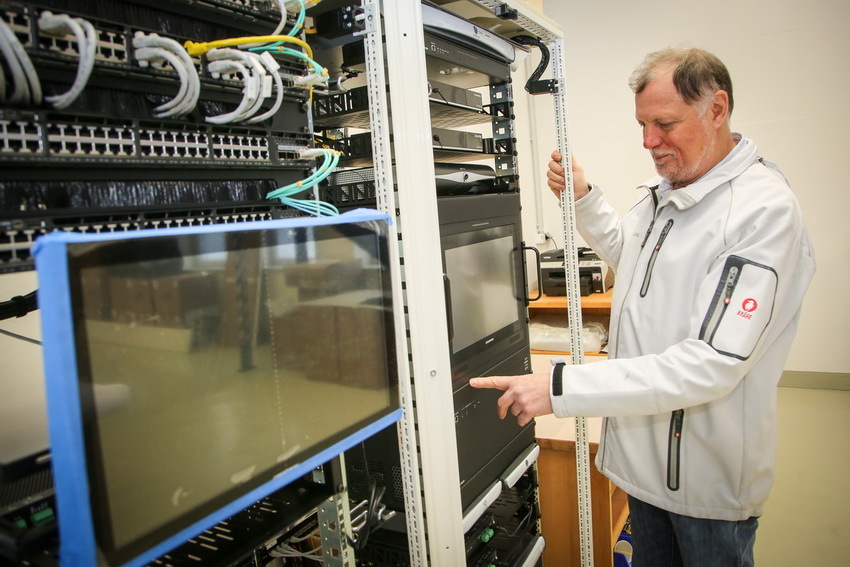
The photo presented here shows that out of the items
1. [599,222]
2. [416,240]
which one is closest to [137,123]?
[416,240]

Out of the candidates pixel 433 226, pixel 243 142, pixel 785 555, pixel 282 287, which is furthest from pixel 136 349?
pixel 785 555

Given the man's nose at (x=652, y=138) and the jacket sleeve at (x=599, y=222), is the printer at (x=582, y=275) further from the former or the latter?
the man's nose at (x=652, y=138)

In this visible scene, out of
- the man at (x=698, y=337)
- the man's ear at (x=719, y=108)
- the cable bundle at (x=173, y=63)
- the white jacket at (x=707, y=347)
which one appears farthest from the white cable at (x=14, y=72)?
the man's ear at (x=719, y=108)

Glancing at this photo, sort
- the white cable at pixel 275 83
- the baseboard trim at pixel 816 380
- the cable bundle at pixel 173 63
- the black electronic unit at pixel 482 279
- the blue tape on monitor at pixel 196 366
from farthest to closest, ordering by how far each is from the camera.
→ the baseboard trim at pixel 816 380 → the black electronic unit at pixel 482 279 → the white cable at pixel 275 83 → the cable bundle at pixel 173 63 → the blue tape on monitor at pixel 196 366

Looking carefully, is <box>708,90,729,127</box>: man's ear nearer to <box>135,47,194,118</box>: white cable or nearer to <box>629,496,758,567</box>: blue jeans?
<box>629,496,758,567</box>: blue jeans

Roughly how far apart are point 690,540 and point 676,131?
0.94 m

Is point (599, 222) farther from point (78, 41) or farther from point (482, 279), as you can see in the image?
point (78, 41)

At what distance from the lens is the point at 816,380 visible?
3.38m

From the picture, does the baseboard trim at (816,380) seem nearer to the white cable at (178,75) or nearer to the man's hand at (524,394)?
the man's hand at (524,394)

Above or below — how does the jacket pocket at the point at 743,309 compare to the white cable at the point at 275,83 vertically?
below

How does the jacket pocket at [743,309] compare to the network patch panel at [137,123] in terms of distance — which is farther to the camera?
the jacket pocket at [743,309]

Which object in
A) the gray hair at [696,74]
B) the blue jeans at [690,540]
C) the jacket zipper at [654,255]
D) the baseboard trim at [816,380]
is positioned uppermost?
the gray hair at [696,74]

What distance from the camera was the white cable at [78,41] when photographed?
0.52 metres

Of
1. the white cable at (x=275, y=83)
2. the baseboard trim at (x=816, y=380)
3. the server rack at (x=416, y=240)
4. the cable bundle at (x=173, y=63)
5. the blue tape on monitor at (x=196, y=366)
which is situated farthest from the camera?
the baseboard trim at (x=816, y=380)
